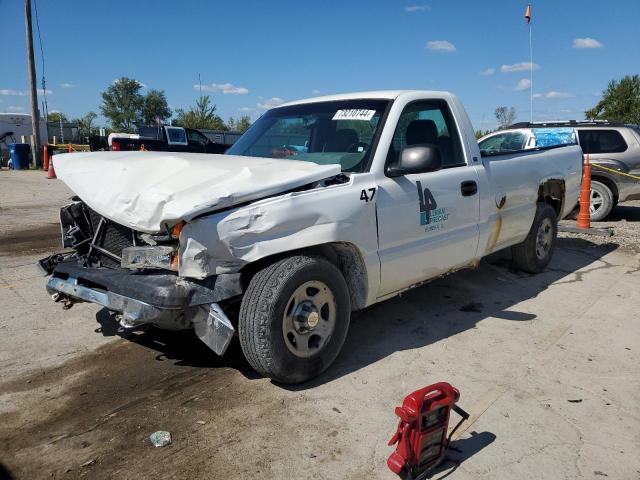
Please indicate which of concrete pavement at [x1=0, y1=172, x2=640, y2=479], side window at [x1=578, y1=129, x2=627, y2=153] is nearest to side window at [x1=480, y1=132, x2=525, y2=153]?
side window at [x1=578, y1=129, x2=627, y2=153]

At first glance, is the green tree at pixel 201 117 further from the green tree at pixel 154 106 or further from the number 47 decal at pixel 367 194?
the number 47 decal at pixel 367 194

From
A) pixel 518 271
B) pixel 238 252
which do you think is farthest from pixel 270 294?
pixel 518 271

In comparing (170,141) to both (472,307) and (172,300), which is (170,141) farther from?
(172,300)

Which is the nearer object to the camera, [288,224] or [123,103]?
[288,224]

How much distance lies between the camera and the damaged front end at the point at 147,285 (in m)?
3.07

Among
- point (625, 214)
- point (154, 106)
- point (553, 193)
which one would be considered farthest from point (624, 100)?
point (154, 106)

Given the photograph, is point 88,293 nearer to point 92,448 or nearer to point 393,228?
point 92,448

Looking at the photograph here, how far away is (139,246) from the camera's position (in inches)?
134

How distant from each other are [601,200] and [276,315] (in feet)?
30.4

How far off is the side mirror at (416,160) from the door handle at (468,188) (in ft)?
2.40

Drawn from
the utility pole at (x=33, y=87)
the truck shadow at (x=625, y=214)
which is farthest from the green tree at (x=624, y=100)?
the utility pole at (x=33, y=87)

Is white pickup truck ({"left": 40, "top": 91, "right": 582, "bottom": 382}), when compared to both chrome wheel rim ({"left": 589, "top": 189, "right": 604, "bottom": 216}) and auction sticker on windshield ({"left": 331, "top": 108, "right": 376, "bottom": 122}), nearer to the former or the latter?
auction sticker on windshield ({"left": 331, "top": 108, "right": 376, "bottom": 122})

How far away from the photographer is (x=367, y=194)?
141 inches

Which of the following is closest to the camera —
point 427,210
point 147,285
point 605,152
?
point 147,285
